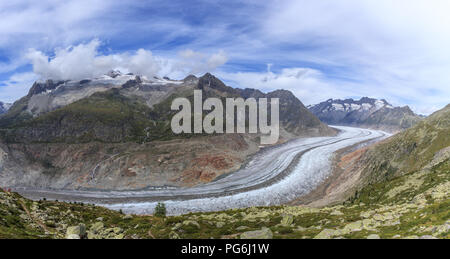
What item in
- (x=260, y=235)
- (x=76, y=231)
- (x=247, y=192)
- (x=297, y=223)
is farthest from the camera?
→ (x=247, y=192)

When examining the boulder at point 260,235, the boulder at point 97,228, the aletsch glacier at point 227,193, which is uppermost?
the boulder at point 260,235

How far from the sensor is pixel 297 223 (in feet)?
123

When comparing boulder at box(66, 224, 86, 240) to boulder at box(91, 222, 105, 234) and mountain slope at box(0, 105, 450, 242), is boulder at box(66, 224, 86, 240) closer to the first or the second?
mountain slope at box(0, 105, 450, 242)

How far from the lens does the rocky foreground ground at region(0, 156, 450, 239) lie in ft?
78.0

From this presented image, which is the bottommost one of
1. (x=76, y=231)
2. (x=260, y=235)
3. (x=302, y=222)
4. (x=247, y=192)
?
(x=247, y=192)

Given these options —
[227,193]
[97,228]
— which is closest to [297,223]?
[97,228]

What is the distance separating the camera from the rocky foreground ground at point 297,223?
23.8 m

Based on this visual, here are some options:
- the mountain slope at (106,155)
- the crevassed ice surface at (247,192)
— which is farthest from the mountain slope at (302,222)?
the mountain slope at (106,155)

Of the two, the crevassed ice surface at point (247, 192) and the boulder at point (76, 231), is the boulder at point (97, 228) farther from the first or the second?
the crevassed ice surface at point (247, 192)

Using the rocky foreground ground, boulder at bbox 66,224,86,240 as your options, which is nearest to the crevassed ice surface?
the rocky foreground ground

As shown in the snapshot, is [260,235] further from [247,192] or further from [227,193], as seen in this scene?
[247,192]

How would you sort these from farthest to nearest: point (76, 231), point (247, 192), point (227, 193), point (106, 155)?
point (106, 155), point (247, 192), point (227, 193), point (76, 231)

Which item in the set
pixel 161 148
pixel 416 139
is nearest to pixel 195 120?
pixel 161 148
